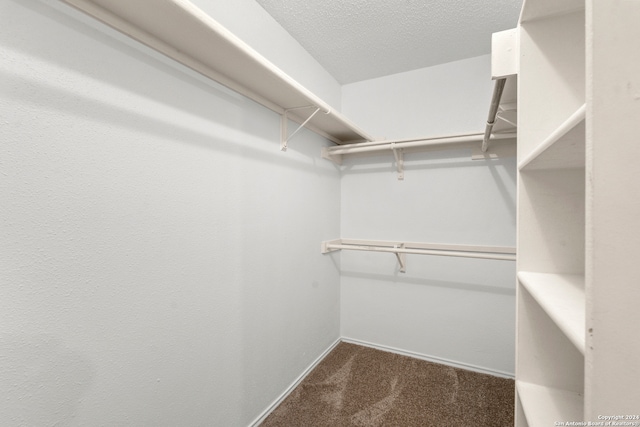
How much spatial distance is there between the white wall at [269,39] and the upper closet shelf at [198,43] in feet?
0.88

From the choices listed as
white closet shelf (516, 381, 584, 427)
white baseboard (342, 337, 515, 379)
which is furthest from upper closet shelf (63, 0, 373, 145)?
white baseboard (342, 337, 515, 379)

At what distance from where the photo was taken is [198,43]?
38.2 inches

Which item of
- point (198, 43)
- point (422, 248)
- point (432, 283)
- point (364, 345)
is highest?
point (198, 43)

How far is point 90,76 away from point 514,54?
1.41 m

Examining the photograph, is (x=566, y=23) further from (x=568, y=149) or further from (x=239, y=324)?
(x=239, y=324)

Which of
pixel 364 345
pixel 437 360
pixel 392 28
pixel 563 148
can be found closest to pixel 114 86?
pixel 563 148

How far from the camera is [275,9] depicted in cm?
154

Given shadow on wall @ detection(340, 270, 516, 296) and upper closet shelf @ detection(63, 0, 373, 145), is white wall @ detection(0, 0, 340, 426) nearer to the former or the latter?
upper closet shelf @ detection(63, 0, 373, 145)

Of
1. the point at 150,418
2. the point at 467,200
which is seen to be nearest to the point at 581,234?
the point at 467,200

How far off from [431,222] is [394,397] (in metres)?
1.25

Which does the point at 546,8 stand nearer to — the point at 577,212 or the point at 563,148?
the point at 563,148

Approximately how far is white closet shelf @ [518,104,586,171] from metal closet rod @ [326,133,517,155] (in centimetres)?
97

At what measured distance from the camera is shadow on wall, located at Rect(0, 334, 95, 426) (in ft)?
2.19

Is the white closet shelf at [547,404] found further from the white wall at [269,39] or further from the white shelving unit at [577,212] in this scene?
the white wall at [269,39]
